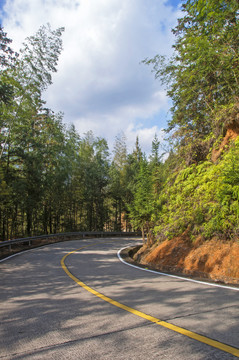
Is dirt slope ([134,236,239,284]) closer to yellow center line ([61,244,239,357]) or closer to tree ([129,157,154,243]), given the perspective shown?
yellow center line ([61,244,239,357])

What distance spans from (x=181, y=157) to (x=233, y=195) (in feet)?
21.5

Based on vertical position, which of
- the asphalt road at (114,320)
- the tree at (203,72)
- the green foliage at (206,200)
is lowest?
the asphalt road at (114,320)

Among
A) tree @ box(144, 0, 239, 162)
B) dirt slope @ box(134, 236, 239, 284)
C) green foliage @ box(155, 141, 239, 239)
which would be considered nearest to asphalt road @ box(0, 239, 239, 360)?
dirt slope @ box(134, 236, 239, 284)

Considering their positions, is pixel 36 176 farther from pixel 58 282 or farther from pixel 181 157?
pixel 58 282

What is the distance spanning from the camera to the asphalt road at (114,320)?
101 inches

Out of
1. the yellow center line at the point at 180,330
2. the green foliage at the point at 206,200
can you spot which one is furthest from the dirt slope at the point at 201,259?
the yellow center line at the point at 180,330

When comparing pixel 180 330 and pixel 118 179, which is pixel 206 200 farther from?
pixel 118 179

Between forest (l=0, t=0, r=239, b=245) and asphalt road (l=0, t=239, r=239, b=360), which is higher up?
forest (l=0, t=0, r=239, b=245)

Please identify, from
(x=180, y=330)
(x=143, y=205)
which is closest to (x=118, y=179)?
(x=143, y=205)

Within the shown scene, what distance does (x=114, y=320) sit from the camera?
3434mm

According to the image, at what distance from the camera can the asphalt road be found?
2.56 meters

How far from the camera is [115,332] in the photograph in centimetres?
301

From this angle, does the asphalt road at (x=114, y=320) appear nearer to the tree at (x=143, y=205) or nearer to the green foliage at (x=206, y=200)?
the green foliage at (x=206, y=200)

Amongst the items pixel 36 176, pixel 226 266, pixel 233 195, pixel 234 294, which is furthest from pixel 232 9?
pixel 36 176
